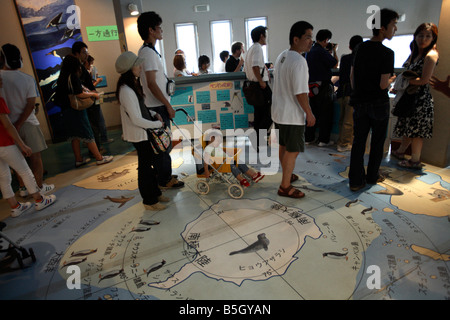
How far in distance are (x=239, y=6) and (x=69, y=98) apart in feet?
25.0

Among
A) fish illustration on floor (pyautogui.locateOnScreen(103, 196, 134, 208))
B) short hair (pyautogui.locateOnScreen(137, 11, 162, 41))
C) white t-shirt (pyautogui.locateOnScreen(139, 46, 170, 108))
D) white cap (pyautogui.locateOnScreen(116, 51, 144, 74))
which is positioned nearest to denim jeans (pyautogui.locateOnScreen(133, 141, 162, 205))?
fish illustration on floor (pyautogui.locateOnScreen(103, 196, 134, 208))

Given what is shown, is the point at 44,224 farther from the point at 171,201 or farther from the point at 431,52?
the point at 431,52

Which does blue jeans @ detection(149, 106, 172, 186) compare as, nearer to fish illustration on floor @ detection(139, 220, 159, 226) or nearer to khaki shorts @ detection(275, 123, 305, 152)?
fish illustration on floor @ detection(139, 220, 159, 226)

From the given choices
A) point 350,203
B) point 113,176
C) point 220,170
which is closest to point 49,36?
point 113,176

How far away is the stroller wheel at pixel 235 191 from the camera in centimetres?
315

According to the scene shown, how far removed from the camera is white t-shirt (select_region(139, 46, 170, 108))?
286cm

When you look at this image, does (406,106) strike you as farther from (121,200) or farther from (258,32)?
(121,200)

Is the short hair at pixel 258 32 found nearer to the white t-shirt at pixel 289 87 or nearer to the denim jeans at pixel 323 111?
the denim jeans at pixel 323 111

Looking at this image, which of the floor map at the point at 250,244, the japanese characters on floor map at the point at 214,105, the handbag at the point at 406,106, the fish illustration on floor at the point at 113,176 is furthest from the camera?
the japanese characters on floor map at the point at 214,105

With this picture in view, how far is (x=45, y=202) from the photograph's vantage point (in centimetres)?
331

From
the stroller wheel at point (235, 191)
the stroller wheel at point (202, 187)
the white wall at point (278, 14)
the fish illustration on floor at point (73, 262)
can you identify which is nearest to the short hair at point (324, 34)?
the stroller wheel at point (235, 191)

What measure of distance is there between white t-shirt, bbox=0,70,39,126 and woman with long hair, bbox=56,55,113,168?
35.4 inches

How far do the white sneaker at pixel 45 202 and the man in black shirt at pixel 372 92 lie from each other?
140 inches
